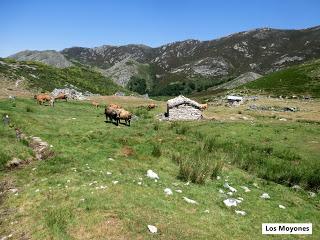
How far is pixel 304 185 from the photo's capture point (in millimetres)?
22594

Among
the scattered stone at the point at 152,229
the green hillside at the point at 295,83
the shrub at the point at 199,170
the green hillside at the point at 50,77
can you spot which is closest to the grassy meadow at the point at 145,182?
the shrub at the point at 199,170

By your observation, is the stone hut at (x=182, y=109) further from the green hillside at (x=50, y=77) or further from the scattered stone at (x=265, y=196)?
the green hillside at (x=50, y=77)

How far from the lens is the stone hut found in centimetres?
4506

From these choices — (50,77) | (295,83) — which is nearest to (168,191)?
(50,77)

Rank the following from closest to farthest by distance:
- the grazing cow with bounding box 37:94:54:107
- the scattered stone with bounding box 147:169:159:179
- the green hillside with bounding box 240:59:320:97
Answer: the scattered stone with bounding box 147:169:159:179
the grazing cow with bounding box 37:94:54:107
the green hillside with bounding box 240:59:320:97

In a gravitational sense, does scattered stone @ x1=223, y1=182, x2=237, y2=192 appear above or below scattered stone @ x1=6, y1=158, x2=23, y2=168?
below

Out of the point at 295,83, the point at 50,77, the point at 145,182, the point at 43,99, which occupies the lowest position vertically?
the point at 295,83

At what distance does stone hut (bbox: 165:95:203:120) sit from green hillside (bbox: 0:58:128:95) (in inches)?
1419

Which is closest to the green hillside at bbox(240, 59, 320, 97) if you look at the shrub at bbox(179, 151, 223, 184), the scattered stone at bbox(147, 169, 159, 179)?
the shrub at bbox(179, 151, 223, 184)

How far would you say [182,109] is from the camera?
150ft

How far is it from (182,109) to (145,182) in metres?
27.3

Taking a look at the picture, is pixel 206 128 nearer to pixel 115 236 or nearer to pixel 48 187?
pixel 48 187

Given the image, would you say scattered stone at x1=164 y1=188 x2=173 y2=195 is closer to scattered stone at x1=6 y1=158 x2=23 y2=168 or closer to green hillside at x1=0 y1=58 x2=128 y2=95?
scattered stone at x1=6 y1=158 x2=23 y2=168

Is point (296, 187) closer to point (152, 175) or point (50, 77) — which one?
point (152, 175)
